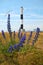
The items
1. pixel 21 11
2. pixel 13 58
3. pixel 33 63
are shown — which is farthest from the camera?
pixel 21 11

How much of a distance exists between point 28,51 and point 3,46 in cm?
49

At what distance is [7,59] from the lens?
14.8ft

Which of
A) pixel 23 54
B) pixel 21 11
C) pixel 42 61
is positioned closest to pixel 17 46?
pixel 23 54

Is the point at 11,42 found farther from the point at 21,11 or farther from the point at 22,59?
the point at 21,11

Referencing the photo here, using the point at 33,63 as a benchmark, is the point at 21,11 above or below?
above

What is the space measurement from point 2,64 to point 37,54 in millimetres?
556

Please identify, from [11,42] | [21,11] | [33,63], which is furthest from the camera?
[21,11]

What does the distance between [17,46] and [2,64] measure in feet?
1.18

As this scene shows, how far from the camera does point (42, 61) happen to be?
424 cm

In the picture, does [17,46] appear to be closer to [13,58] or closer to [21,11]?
[13,58]

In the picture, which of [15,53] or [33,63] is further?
[15,53]

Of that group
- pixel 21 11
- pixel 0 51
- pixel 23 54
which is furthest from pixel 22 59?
pixel 21 11

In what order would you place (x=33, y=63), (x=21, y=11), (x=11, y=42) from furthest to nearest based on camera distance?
(x=21, y=11)
(x=11, y=42)
(x=33, y=63)

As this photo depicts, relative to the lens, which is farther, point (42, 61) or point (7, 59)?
point (7, 59)
